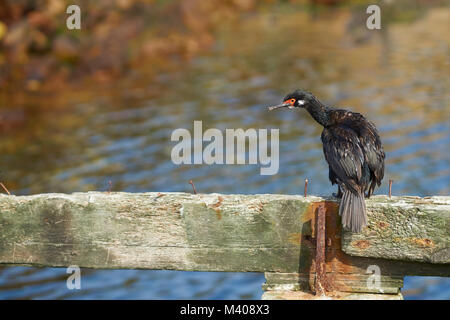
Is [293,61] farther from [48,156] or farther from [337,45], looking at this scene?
[48,156]

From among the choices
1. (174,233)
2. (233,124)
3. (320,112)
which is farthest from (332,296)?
(233,124)

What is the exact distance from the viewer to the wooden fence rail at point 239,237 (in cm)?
439

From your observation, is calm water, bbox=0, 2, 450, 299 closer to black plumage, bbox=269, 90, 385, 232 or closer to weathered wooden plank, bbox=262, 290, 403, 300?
black plumage, bbox=269, 90, 385, 232

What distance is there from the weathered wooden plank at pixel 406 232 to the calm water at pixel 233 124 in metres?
4.92

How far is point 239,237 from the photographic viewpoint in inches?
180

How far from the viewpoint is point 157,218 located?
4633mm

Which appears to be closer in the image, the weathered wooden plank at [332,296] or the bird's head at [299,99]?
the weathered wooden plank at [332,296]

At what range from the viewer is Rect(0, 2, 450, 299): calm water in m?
9.94

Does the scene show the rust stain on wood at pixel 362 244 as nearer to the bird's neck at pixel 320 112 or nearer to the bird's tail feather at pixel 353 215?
the bird's tail feather at pixel 353 215

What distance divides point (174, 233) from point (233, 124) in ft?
39.6

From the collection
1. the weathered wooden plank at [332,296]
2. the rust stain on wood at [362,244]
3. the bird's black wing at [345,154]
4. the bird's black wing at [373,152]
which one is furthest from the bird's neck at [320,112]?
the weathered wooden plank at [332,296]

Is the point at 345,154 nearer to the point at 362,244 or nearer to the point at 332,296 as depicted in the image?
the point at 362,244

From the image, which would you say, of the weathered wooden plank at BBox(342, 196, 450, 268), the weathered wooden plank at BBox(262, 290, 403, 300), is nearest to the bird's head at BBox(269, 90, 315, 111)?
the weathered wooden plank at BBox(342, 196, 450, 268)

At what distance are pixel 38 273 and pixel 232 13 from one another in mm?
24834
